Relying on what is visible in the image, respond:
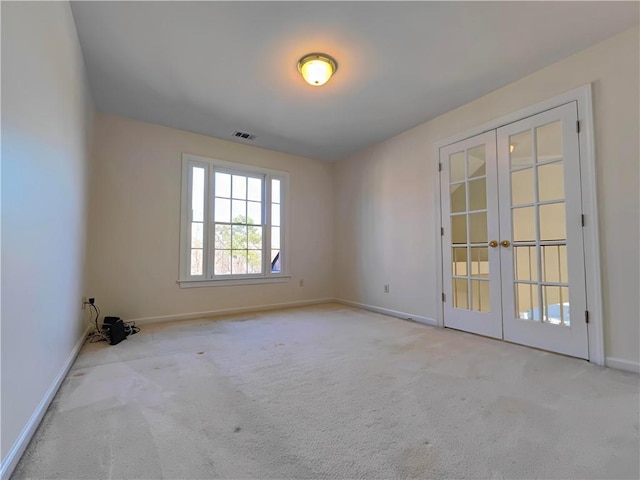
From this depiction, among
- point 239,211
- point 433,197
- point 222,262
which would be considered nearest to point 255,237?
point 239,211

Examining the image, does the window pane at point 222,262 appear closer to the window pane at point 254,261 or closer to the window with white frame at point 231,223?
the window with white frame at point 231,223

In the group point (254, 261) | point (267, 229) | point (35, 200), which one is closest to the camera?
point (35, 200)

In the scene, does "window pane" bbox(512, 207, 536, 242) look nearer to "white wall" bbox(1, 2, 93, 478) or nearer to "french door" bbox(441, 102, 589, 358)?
"french door" bbox(441, 102, 589, 358)

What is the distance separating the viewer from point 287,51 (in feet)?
8.03

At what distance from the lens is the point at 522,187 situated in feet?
9.42

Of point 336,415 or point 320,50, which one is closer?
point 336,415

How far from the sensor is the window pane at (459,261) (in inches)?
132

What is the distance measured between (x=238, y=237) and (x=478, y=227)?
10.4 ft

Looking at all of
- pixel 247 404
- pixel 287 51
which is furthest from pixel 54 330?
Answer: pixel 287 51

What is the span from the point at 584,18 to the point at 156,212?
4503mm

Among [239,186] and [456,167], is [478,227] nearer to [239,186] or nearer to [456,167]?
[456,167]

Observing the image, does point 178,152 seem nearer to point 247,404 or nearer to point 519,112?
point 247,404

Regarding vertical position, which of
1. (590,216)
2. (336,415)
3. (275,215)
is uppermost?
(275,215)

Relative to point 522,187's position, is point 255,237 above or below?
below
